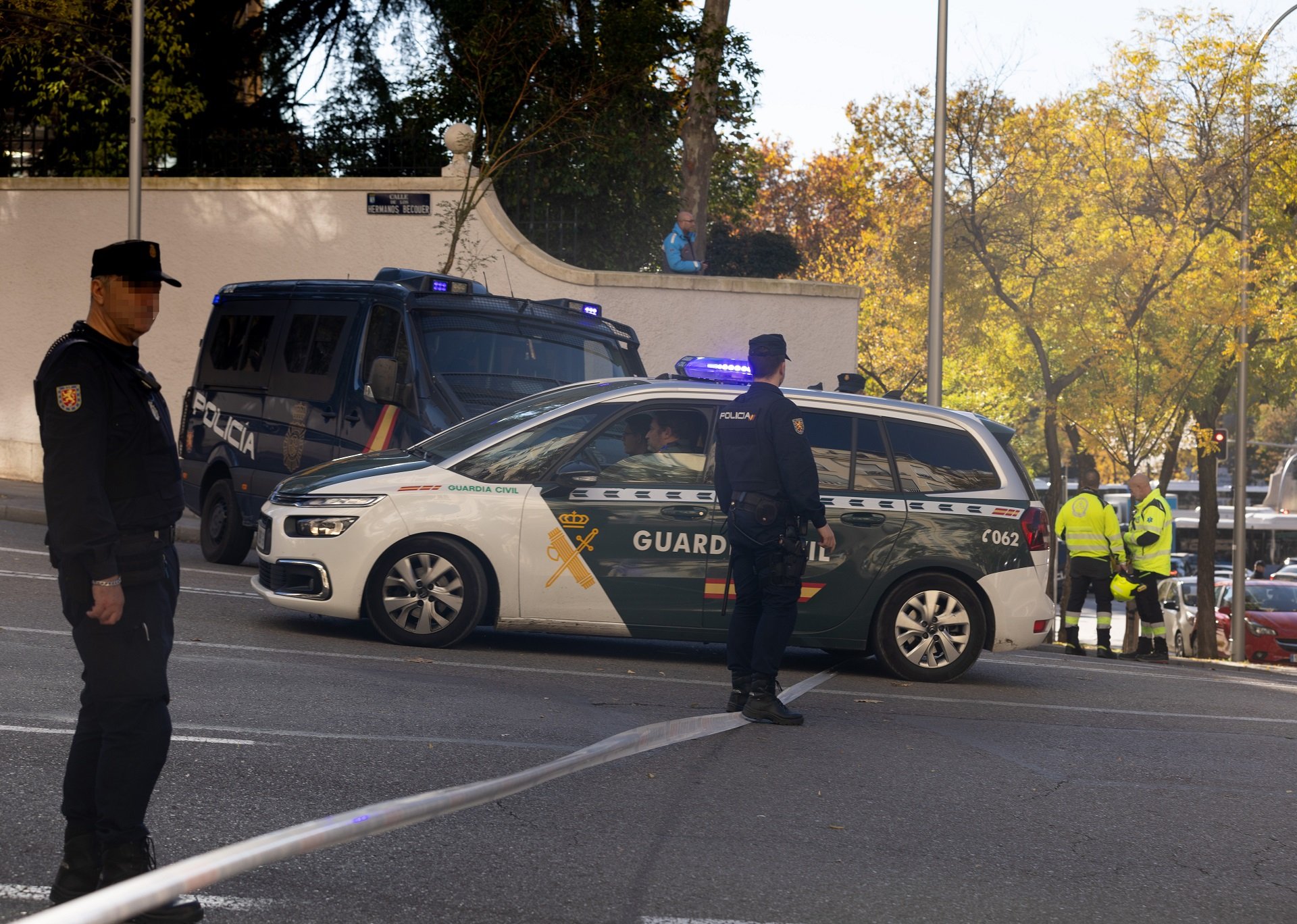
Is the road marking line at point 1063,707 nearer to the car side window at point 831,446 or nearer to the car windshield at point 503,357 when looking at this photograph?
the car side window at point 831,446

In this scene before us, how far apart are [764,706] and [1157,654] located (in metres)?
8.89

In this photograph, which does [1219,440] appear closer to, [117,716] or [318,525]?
[318,525]

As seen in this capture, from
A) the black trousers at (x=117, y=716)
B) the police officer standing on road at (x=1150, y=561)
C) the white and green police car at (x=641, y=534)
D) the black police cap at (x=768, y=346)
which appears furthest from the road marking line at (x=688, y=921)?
the police officer standing on road at (x=1150, y=561)

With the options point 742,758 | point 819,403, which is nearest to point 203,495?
point 819,403

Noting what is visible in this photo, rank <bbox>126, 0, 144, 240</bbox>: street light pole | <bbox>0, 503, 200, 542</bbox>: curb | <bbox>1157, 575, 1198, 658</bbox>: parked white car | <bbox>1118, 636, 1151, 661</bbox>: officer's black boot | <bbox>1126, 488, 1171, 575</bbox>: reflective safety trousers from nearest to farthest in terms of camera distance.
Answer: <bbox>1126, 488, 1171, 575</bbox>: reflective safety trousers, <bbox>1118, 636, 1151, 661</bbox>: officer's black boot, <bbox>0, 503, 200, 542</bbox>: curb, <bbox>126, 0, 144, 240</bbox>: street light pole, <bbox>1157, 575, 1198, 658</bbox>: parked white car

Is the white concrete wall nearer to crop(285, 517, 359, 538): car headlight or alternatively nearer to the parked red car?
the parked red car

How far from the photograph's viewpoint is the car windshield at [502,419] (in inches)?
367

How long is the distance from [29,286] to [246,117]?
4149 millimetres

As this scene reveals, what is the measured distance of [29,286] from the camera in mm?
20203

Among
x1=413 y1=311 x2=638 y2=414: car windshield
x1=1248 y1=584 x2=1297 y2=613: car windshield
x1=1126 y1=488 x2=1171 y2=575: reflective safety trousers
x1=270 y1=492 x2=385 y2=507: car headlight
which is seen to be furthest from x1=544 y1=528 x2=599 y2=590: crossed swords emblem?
x1=1248 y1=584 x2=1297 y2=613: car windshield

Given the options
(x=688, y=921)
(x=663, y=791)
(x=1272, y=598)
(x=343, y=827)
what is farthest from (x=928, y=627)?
(x=1272, y=598)

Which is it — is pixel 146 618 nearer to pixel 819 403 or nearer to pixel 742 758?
pixel 742 758

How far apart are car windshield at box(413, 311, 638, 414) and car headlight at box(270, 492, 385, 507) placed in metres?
2.11

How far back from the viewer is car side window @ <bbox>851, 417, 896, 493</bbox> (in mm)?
9352
